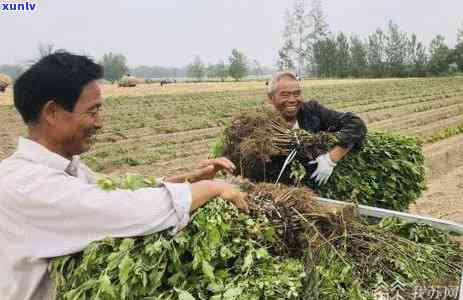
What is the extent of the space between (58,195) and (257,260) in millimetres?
755

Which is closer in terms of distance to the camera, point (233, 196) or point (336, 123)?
point (233, 196)

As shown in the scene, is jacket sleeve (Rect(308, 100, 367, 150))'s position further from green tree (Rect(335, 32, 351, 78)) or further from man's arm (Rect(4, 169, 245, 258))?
green tree (Rect(335, 32, 351, 78))

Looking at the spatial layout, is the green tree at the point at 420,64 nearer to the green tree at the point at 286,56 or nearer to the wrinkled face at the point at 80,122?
the green tree at the point at 286,56

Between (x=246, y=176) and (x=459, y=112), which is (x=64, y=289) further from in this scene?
(x=459, y=112)

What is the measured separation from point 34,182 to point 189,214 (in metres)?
0.58

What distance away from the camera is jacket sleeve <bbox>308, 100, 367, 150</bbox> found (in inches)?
146

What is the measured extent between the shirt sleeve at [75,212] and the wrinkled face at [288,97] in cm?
229

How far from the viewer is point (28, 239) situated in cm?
177

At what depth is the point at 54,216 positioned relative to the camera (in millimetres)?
1714

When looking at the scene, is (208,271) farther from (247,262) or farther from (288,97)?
(288,97)

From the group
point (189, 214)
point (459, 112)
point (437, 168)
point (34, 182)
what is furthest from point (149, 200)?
point (459, 112)

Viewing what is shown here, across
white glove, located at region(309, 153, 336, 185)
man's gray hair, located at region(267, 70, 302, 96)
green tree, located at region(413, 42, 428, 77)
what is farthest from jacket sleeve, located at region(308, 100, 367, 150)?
green tree, located at region(413, 42, 428, 77)

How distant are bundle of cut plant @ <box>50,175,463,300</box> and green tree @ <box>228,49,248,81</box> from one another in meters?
78.9

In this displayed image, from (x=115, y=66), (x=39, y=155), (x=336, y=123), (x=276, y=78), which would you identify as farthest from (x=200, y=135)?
(x=115, y=66)
